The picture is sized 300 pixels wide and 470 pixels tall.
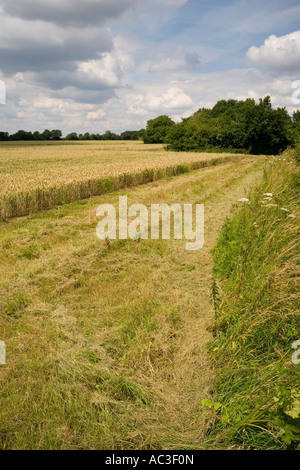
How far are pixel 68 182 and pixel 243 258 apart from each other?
9.52 metres

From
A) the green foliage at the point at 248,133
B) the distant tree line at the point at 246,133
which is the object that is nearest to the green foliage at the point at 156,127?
the distant tree line at the point at 246,133

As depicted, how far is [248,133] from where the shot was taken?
170 feet

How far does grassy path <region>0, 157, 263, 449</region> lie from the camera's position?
7.68 ft

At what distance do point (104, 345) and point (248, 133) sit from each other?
56.7 metres

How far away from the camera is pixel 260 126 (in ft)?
168

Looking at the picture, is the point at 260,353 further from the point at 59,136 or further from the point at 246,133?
the point at 59,136

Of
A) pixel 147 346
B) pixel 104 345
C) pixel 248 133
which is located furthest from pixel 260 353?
pixel 248 133

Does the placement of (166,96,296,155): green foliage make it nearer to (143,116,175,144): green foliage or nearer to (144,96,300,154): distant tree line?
(144,96,300,154): distant tree line

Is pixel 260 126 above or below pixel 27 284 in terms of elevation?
above

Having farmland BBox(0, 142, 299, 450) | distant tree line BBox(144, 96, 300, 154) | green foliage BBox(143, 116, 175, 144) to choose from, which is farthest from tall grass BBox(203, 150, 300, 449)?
green foliage BBox(143, 116, 175, 144)

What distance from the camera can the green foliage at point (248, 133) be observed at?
168ft

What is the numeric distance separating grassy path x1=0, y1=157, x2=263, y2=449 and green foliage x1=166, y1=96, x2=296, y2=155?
50.5 meters
